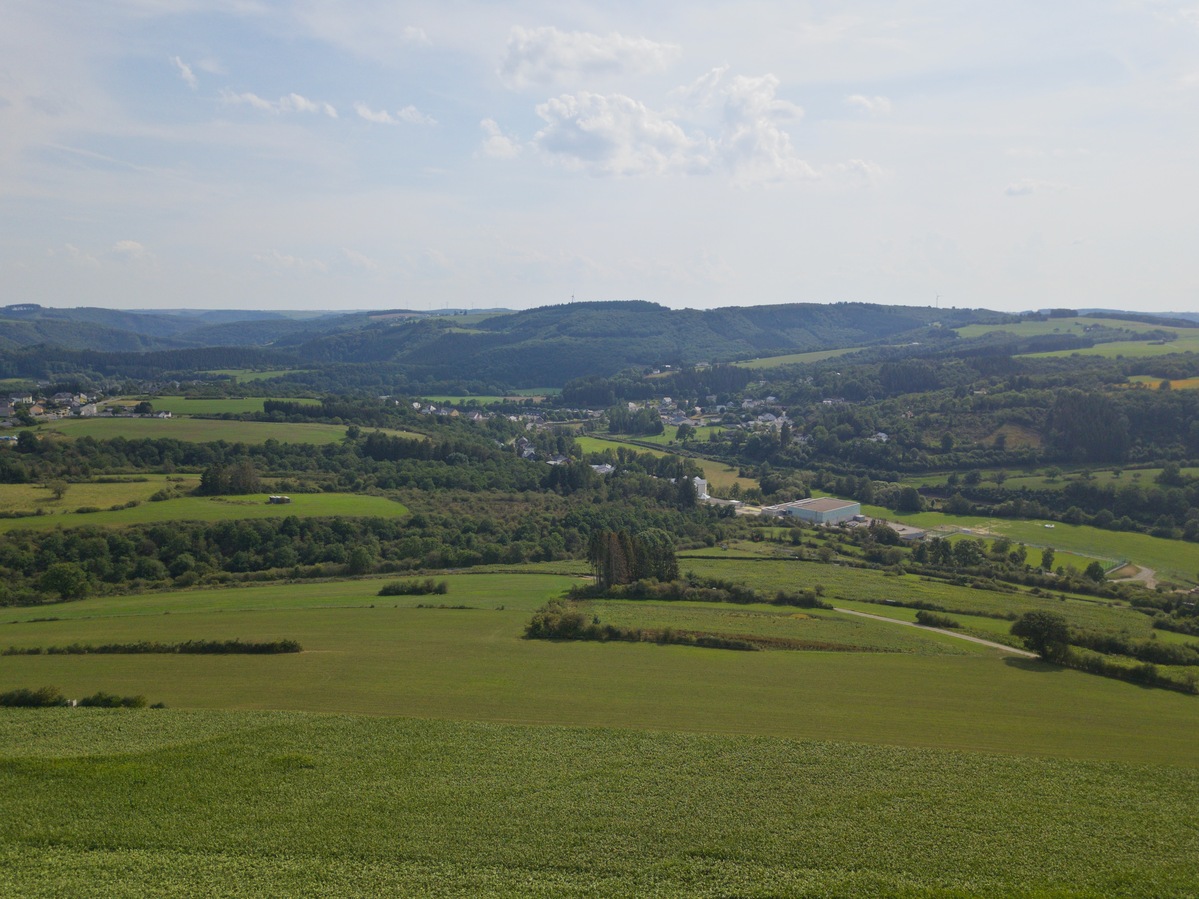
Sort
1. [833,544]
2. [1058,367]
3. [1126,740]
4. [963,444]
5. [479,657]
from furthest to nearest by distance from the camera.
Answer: [1058,367] → [963,444] → [833,544] → [479,657] → [1126,740]

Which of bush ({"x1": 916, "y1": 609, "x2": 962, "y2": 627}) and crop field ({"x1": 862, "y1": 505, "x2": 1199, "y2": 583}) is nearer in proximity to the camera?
bush ({"x1": 916, "y1": 609, "x2": 962, "y2": 627})

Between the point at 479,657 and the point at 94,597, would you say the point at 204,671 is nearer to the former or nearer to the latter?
the point at 479,657

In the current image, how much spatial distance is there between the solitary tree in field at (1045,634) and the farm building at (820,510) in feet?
152

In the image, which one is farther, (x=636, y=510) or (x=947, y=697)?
(x=636, y=510)

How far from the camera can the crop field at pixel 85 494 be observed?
6706 cm

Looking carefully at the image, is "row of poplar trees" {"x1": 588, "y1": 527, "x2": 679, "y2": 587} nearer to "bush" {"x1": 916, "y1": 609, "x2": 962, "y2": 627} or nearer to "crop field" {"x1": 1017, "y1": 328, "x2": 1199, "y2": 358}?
"bush" {"x1": 916, "y1": 609, "x2": 962, "y2": 627}

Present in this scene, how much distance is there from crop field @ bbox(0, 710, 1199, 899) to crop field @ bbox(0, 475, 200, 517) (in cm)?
4047

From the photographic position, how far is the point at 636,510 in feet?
286

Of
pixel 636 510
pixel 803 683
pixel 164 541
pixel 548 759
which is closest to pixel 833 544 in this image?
pixel 636 510

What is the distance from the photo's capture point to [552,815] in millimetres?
26281

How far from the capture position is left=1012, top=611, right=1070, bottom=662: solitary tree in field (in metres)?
43.6

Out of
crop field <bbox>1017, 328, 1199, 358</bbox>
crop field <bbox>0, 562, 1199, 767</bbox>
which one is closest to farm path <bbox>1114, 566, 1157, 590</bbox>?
crop field <bbox>0, 562, 1199, 767</bbox>

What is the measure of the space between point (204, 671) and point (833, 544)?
57.9 metres

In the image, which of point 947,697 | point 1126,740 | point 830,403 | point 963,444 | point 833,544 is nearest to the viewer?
point 1126,740
